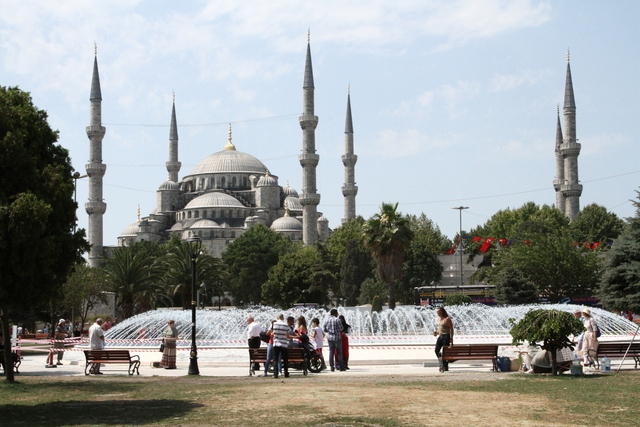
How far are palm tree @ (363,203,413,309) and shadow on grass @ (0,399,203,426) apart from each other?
3291cm

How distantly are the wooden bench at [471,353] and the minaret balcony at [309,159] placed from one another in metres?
70.2

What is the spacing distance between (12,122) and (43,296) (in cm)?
263

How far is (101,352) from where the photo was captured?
20.2 metres

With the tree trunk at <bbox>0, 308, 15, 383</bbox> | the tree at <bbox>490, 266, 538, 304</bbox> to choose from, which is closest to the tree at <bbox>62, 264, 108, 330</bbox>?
the tree at <bbox>490, 266, 538, 304</bbox>

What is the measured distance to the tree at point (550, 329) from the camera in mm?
16250

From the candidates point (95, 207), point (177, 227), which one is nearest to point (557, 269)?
point (95, 207)

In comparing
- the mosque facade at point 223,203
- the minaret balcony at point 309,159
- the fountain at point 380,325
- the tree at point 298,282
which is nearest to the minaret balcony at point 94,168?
the mosque facade at point 223,203

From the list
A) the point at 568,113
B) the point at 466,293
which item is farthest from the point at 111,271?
the point at 568,113

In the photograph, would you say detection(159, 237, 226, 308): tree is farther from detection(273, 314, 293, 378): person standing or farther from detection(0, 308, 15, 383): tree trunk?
detection(273, 314, 293, 378): person standing

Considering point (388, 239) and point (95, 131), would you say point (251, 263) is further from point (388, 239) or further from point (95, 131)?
point (388, 239)

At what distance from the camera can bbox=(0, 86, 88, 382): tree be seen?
507 inches

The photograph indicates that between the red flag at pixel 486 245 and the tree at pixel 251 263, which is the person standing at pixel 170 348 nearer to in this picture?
the tree at pixel 251 263

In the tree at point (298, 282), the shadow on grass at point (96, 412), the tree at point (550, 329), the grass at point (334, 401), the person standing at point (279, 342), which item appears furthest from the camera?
the tree at point (298, 282)

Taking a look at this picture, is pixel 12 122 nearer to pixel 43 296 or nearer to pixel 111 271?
pixel 43 296
